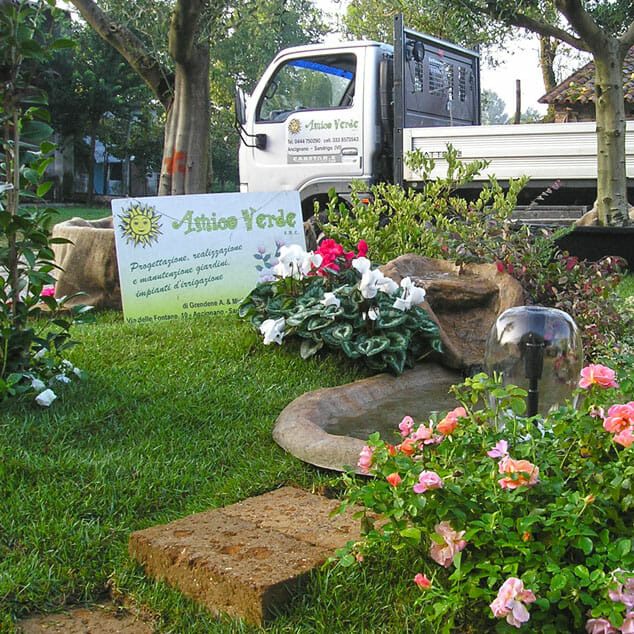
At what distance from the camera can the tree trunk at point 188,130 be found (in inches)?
384

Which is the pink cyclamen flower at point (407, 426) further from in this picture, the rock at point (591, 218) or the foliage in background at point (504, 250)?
the rock at point (591, 218)

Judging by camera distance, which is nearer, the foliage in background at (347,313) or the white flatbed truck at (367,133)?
the foliage in background at (347,313)

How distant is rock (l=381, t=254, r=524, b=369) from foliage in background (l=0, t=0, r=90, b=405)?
2.27 m

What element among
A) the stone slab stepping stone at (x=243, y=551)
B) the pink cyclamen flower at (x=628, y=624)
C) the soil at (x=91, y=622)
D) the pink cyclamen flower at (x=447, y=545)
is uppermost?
the pink cyclamen flower at (x=447, y=545)

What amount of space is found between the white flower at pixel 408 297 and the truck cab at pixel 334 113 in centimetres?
517

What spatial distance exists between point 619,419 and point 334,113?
27.6 feet

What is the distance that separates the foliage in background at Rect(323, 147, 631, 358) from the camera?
5434 millimetres

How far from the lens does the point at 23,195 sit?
3.73 m

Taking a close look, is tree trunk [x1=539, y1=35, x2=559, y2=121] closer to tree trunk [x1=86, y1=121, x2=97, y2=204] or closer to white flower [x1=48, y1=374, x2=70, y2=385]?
tree trunk [x1=86, y1=121, x2=97, y2=204]

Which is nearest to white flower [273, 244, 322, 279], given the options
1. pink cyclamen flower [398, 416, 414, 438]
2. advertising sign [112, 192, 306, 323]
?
advertising sign [112, 192, 306, 323]

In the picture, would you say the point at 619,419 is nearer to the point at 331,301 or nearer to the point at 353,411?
the point at 353,411

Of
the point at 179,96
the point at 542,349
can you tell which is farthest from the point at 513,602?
the point at 179,96

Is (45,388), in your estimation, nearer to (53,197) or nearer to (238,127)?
(238,127)

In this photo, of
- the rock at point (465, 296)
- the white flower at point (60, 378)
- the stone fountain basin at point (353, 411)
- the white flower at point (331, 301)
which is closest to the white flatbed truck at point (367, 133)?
the rock at point (465, 296)
